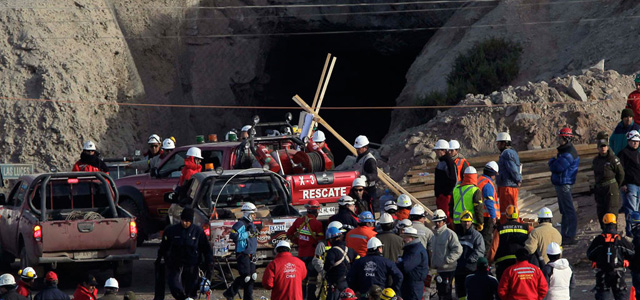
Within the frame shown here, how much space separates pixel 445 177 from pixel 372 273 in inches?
179

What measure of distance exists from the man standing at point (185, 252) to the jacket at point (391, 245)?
2274 millimetres

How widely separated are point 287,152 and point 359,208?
268 centimetres

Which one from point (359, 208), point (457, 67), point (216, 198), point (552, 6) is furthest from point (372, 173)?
point (552, 6)

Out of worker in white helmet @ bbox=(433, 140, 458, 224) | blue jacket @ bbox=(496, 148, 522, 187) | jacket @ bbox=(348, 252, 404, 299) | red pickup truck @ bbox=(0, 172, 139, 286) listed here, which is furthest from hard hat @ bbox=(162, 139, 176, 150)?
jacket @ bbox=(348, 252, 404, 299)

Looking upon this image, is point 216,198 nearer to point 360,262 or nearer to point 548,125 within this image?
point 360,262

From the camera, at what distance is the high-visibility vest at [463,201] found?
14414mm

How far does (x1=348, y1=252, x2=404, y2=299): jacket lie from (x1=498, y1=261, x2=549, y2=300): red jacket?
1195 millimetres

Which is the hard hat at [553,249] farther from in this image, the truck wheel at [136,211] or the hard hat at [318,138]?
the truck wheel at [136,211]

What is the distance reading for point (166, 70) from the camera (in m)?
32.1

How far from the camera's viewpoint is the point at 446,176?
52.7 ft

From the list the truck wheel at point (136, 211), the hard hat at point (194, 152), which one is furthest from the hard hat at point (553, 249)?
the truck wheel at point (136, 211)

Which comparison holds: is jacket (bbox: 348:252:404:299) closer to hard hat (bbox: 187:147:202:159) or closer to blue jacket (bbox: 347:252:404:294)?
blue jacket (bbox: 347:252:404:294)

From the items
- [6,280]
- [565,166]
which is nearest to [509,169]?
[565,166]

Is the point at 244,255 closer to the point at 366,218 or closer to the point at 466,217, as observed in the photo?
Answer: the point at 366,218
